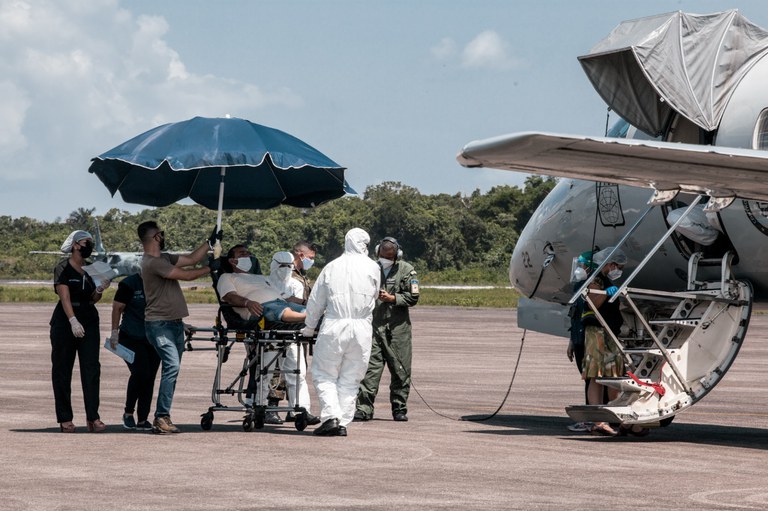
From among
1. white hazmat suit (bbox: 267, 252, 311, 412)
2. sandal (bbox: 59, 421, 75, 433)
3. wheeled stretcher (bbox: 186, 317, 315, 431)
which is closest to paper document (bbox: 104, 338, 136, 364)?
wheeled stretcher (bbox: 186, 317, 315, 431)

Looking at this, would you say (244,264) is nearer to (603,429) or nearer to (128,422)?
(128,422)

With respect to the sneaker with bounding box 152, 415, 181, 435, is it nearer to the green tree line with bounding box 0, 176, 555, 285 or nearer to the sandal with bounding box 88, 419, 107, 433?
the sandal with bounding box 88, 419, 107, 433

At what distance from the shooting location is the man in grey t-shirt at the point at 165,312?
1476 cm

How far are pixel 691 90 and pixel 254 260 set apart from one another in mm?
5392

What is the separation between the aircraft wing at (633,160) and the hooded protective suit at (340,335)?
9.71 ft

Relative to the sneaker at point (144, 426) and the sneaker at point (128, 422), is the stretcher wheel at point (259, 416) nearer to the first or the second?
the sneaker at point (144, 426)

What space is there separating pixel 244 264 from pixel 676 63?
17.8 ft

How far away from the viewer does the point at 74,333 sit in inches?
587

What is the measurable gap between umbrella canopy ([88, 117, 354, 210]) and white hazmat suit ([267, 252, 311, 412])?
1053mm

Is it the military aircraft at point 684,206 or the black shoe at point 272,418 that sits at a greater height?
the military aircraft at point 684,206

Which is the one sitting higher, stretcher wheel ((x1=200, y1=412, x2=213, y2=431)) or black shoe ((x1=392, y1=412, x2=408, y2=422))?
stretcher wheel ((x1=200, y1=412, x2=213, y2=431))

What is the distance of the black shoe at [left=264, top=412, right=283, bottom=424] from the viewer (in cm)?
1620

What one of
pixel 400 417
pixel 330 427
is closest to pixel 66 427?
pixel 330 427

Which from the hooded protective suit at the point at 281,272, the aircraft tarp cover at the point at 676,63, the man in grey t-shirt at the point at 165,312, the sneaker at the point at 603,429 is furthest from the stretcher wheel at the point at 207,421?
the aircraft tarp cover at the point at 676,63
